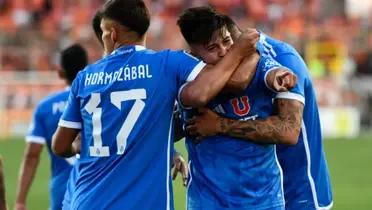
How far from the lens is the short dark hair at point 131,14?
5406mm

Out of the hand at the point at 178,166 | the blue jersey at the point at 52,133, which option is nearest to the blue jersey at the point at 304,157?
the hand at the point at 178,166

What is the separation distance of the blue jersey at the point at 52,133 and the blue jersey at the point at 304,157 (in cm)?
283

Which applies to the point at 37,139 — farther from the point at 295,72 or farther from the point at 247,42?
the point at 247,42

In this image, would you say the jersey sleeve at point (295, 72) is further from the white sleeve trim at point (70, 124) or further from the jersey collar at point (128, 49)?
the white sleeve trim at point (70, 124)

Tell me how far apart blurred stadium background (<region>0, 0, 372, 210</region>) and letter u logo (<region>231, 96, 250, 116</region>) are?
1316 cm

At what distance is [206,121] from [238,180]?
0.36m

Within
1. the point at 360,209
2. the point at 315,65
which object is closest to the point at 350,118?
the point at 315,65

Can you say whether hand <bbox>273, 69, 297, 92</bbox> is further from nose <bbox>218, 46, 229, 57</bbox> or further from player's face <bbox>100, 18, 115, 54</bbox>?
player's face <bbox>100, 18, 115, 54</bbox>

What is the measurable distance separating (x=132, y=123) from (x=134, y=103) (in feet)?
0.34

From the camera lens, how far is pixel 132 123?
534cm

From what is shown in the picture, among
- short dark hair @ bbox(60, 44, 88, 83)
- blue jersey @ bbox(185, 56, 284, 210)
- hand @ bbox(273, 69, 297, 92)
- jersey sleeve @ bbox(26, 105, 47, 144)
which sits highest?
short dark hair @ bbox(60, 44, 88, 83)

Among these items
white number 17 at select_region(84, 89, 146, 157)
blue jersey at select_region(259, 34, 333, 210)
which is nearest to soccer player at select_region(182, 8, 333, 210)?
blue jersey at select_region(259, 34, 333, 210)

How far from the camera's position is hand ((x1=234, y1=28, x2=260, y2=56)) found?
5379mm

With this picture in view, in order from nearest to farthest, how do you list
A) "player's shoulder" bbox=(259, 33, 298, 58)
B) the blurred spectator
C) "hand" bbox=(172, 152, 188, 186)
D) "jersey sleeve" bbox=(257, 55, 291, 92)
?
"jersey sleeve" bbox=(257, 55, 291, 92), "player's shoulder" bbox=(259, 33, 298, 58), "hand" bbox=(172, 152, 188, 186), the blurred spectator
